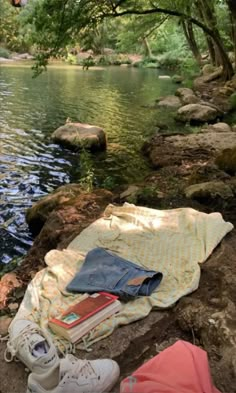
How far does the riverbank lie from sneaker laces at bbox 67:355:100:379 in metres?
0.27

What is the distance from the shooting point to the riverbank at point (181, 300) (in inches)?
112

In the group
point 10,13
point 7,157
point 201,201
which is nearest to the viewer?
point 201,201

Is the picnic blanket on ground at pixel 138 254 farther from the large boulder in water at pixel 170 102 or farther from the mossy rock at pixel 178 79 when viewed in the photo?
the mossy rock at pixel 178 79

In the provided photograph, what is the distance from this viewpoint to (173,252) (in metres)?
4.18

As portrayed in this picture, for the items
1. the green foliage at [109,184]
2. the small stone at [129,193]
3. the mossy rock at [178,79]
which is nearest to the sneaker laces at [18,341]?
the small stone at [129,193]

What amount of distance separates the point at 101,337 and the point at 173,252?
57.2 inches

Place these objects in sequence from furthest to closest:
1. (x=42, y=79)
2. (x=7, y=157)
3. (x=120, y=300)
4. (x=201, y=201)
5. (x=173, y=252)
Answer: (x=42, y=79), (x=7, y=157), (x=201, y=201), (x=173, y=252), (x=120, y=300)

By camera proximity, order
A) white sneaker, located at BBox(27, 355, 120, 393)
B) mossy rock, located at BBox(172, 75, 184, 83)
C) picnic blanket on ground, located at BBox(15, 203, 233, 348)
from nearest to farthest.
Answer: white sneaker, located at BBox(27, 355, 120, 393) < picnic blanket on ground, located at BBox(15, 203, 233, 348) < mossy rock, located at BBox(172, 75, 184, 83)

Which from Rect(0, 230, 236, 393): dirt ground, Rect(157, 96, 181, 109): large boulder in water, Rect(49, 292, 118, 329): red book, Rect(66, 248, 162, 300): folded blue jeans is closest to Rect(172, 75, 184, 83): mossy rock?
Rect(157, 96, 181, 109): large boulder in water

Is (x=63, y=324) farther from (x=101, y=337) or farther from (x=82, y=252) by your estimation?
(x=82, y=252)

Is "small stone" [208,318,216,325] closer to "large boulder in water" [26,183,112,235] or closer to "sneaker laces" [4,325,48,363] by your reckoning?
"sneaker laces" [4,325,48,363]

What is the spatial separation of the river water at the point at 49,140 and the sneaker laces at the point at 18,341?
7.73 ft

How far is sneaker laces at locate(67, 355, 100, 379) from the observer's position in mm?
2486

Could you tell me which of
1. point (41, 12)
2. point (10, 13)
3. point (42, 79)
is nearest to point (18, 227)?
point (41, 12)
